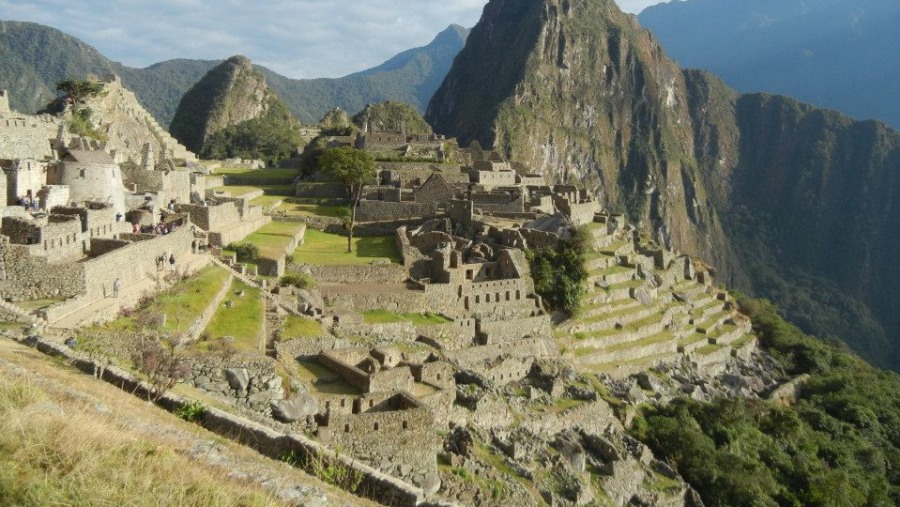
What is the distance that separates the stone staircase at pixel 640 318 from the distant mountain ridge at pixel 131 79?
58.3 metres

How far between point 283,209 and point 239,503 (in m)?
36.7

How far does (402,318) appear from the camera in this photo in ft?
89.6

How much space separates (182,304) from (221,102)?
9925cm

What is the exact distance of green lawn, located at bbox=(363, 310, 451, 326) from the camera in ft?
86.7

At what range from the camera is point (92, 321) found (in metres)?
15.2

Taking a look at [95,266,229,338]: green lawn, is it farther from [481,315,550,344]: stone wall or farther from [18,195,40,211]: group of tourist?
[481,315,550,344]: stone wall

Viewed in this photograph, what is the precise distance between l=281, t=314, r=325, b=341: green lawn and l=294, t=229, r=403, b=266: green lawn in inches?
277

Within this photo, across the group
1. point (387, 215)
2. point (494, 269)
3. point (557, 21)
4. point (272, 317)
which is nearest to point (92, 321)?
point (272, 317)

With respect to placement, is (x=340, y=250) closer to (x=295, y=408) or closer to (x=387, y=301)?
(x=387, y=301)

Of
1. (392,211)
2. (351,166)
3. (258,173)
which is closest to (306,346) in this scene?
(392,211)

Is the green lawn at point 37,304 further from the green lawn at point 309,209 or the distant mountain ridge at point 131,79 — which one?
the distant mountain ridge at point 131,79

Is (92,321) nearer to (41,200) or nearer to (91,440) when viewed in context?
(41,200)

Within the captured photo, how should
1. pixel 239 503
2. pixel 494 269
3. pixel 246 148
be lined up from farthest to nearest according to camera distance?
pixel 246 148, pixel 494 269, pixel 239 503

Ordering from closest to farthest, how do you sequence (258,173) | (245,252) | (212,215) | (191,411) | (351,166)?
(191,411) < (245,252) < (212,215) < (351,166) < (258,173)
